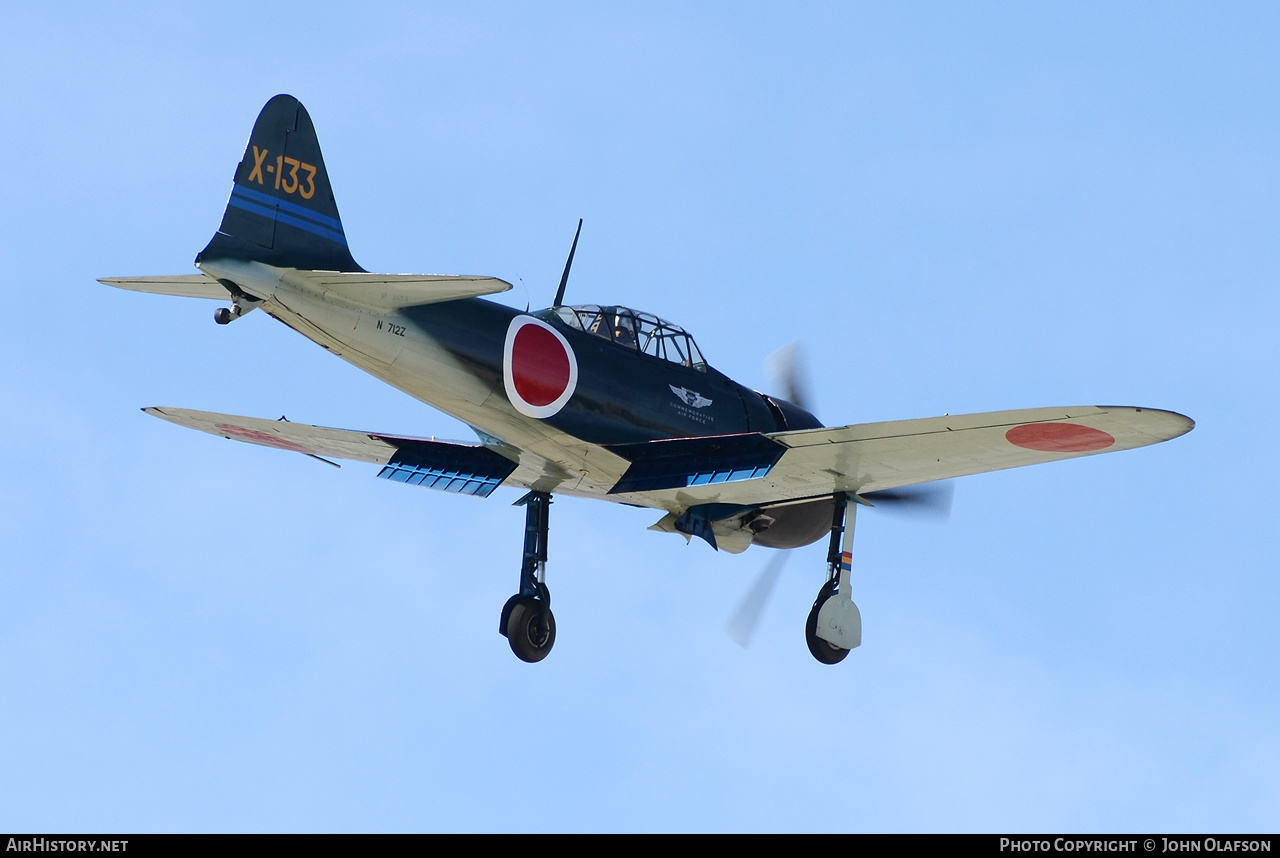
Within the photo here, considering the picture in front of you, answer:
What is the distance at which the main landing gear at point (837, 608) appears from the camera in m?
17.6

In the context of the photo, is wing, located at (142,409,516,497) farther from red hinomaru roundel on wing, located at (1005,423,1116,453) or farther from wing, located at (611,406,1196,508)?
red hinomaru roundel on wing, located at (1005,423,1116,453)

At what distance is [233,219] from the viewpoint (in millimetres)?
14500

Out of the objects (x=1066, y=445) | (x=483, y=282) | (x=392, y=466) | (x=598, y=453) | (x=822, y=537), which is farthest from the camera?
(x=822, y=537)

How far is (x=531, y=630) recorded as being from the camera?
1780 cm

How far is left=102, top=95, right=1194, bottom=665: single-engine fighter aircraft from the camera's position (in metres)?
14.4

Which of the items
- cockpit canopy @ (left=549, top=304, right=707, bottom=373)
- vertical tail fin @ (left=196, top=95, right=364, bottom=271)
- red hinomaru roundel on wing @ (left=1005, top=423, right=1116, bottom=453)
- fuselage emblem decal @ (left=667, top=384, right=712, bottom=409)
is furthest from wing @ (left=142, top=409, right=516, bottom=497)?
red hinomaru roundel on wing @ (left=1005, top=423, right=1116, bottom=453)

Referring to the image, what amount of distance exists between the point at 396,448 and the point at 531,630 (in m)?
2.55

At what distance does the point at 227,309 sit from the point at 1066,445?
26.2 feet

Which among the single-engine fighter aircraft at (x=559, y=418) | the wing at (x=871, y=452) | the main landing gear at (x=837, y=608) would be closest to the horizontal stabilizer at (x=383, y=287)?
the single-engine fighter aircraft at (x=559, y=418)

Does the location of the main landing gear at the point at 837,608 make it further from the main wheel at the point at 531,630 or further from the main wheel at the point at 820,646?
the main wheel at the point at 531,630

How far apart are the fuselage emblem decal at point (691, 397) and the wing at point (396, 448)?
195 centimetres

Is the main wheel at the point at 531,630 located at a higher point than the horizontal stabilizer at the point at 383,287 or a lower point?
lower
